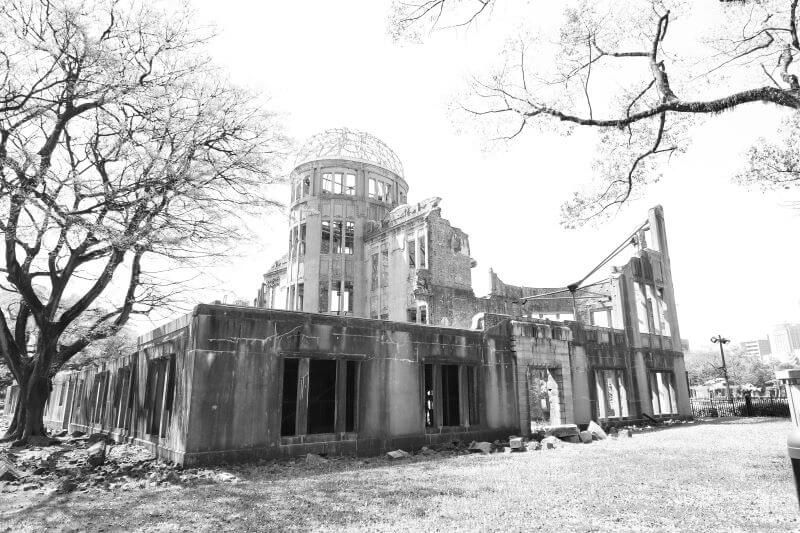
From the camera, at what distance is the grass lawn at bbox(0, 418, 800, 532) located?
559 centimetres

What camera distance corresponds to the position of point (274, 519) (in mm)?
5797

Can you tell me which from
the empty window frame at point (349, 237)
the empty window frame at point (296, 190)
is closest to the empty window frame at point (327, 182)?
the empty window frame at point (296, 190)

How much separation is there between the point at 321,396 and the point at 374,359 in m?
1.57

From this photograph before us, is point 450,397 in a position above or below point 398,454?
above

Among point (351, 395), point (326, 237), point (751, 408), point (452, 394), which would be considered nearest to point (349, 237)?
point (326, 237)

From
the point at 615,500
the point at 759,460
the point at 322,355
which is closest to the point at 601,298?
the point at 759,460

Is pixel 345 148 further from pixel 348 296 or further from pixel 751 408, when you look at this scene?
pixel 751 408

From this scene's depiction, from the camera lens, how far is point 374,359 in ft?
40.2

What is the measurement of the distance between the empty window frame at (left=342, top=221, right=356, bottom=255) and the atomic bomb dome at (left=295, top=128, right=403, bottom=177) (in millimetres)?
4542

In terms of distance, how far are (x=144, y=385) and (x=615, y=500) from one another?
1204cm

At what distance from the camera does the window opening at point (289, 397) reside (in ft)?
37.0

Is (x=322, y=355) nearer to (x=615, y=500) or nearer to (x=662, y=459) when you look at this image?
(x=615, y=500)

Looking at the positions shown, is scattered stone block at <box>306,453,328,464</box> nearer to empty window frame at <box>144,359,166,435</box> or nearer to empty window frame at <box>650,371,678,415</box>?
empty window frame at <box>144,359,166,435</box>

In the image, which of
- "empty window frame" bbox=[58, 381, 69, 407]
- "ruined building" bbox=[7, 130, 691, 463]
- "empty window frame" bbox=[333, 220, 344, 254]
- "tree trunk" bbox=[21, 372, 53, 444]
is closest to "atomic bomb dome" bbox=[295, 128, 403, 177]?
"ruined building" bbox=[7, 130, 691, 463]
